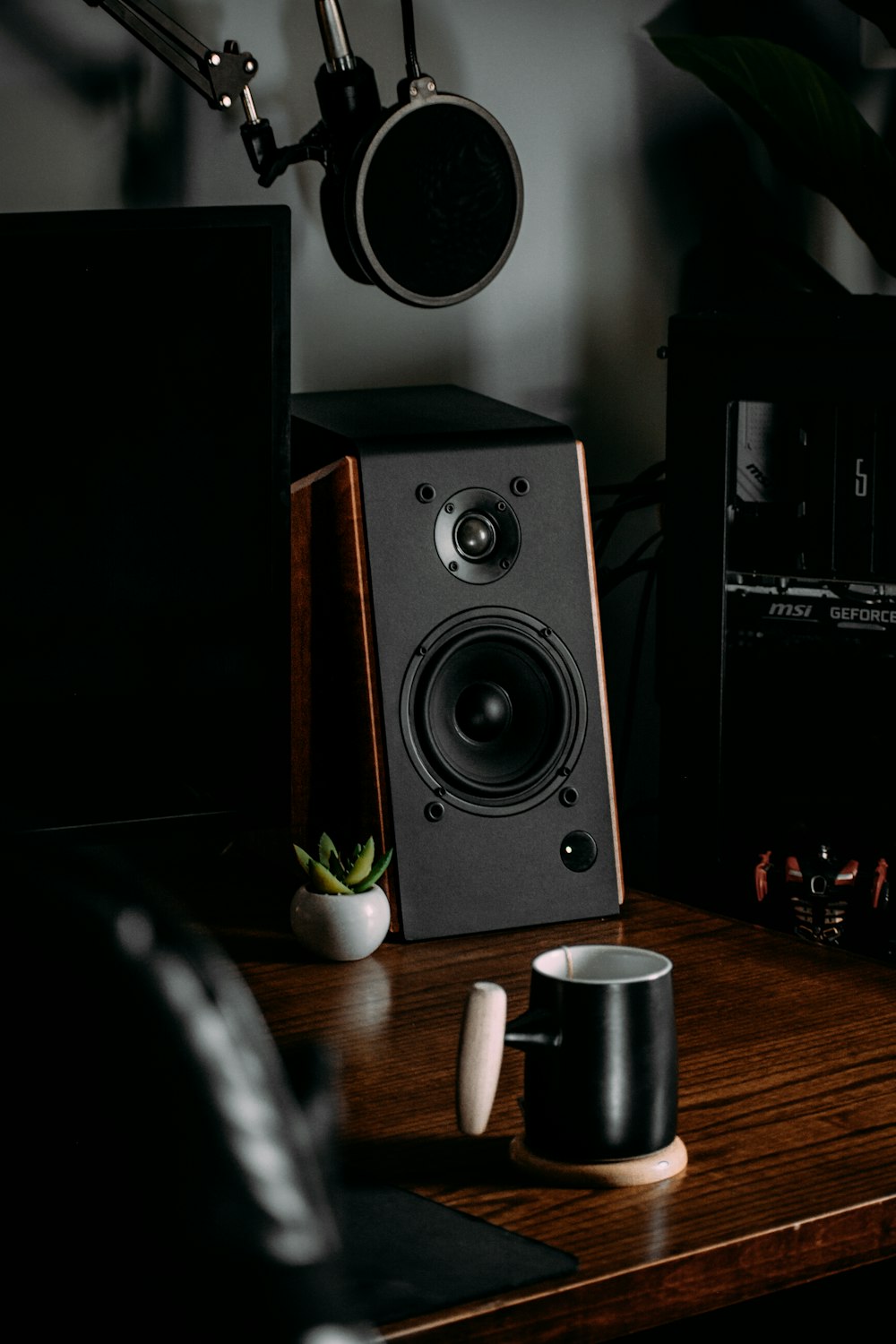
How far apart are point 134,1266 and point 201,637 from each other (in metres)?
0.83

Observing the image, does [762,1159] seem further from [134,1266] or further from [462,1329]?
[134,1266]

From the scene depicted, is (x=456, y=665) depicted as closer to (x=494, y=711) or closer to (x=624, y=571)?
(x=494, y=711)

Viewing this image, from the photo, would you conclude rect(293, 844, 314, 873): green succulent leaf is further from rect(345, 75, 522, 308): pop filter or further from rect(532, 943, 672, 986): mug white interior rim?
rect(345, 75, 522, 308): pop filter

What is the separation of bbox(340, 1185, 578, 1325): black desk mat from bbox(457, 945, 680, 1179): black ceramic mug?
63 mm

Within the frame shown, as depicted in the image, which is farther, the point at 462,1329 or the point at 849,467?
the point at 849,467

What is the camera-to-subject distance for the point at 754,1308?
4.00ft

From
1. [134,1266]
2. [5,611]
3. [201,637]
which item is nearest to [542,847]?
[201,637]

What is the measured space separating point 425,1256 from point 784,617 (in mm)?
611

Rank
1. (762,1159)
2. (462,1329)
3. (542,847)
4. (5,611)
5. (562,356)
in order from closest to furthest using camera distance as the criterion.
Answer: (462,1329) < (762,1159) < (5,611) < (542,847) < (562,356)

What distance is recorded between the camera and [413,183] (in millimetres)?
1239

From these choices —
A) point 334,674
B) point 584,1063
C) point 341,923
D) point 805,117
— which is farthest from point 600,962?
point 805,117

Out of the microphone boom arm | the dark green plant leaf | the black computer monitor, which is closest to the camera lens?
the black computer monitor

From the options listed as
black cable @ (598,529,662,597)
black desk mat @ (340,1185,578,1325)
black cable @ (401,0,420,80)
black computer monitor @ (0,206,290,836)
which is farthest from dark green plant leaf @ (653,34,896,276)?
black desk mat @ (340,1185,578,1325)

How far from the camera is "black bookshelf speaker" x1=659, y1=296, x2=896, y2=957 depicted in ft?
3.74
